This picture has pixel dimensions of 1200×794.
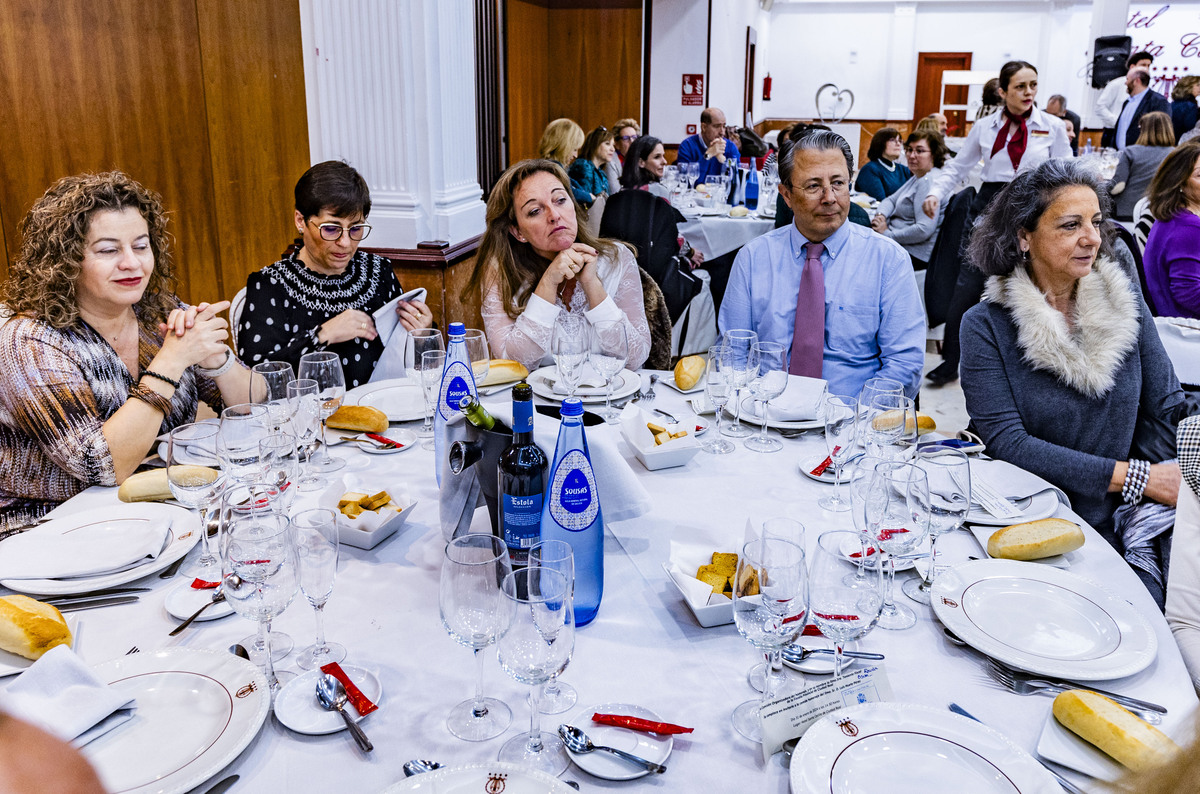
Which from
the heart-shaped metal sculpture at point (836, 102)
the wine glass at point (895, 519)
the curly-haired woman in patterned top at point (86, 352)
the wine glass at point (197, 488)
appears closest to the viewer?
the wine glass at point (895, 519)

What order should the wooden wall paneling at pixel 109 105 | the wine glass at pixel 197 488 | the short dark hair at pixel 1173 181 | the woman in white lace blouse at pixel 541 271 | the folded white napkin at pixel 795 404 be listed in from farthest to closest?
the short dark hair at pixel 1173 181
the wooden wall paneling at pixel 109 105
the woman in white lace blouse at pixel 541 271
the folded white napkin at pixel 795 404
the wine glass at pixel 197 488

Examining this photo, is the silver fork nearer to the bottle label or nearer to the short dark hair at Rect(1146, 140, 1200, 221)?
the bottle label

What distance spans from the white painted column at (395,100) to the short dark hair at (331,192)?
1099 mm

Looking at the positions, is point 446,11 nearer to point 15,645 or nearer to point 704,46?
point 15,645

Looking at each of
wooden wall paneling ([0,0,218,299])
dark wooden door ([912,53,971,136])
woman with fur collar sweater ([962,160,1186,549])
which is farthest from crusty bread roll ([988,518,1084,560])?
dark wooden door ([912,53,971,136])

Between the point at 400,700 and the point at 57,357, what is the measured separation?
1229mm

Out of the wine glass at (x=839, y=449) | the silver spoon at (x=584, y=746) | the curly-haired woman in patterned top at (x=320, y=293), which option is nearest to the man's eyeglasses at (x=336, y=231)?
the curly-haired woman in patterned top at (x=320, y=293)

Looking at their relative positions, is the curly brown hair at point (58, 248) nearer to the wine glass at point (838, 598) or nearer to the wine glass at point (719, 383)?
the wine glass at point (719, 383)

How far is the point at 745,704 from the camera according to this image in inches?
42.8

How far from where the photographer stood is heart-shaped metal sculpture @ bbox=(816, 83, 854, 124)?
57.0ft

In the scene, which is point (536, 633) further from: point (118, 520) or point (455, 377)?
point (118, 520)

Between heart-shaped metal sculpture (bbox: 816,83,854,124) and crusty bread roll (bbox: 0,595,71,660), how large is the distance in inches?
704

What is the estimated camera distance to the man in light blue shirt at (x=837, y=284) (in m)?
2.67

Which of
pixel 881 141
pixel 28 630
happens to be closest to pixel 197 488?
pixel 28 630
